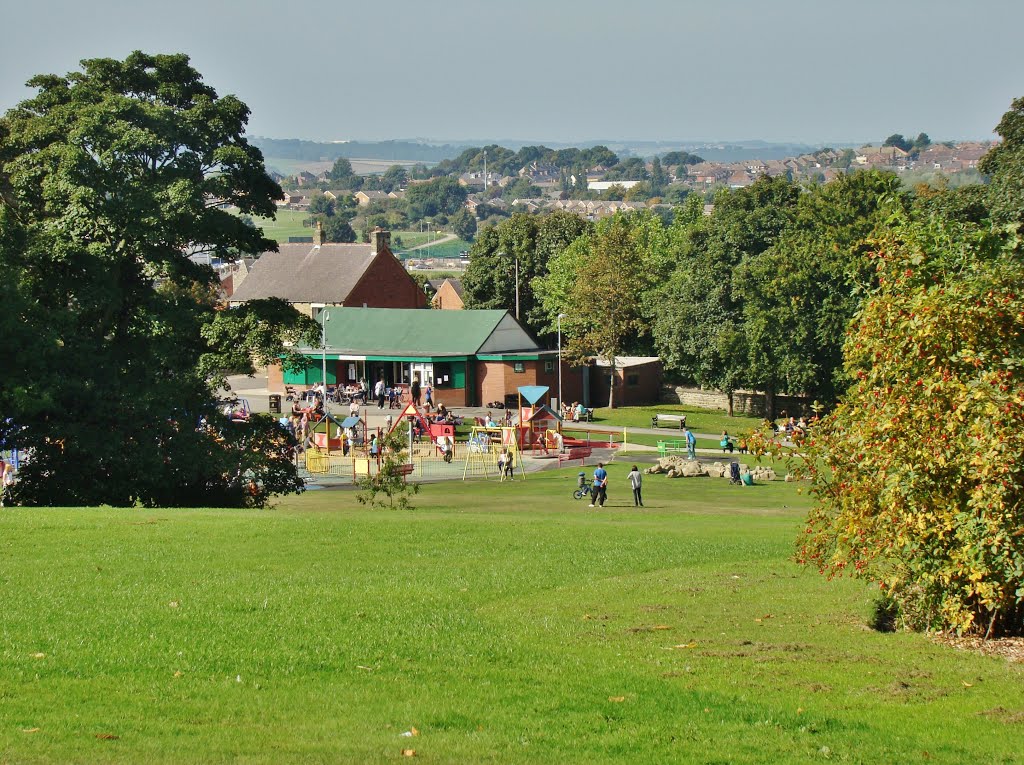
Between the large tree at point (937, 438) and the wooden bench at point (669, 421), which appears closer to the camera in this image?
the large tree at point (937, 438)

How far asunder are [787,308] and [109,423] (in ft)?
129

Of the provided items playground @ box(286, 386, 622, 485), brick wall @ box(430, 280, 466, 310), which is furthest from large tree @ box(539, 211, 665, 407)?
brick wall @ box(430, 280, 466, 310)

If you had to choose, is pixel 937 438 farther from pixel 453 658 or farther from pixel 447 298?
pixel 447 298

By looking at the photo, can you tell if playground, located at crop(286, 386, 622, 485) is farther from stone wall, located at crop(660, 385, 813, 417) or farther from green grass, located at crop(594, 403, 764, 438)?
stone wall, located at crop(660, 385, 813, 417)

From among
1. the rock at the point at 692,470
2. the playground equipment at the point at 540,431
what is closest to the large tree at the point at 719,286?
the playground equipment at the point at 540,431

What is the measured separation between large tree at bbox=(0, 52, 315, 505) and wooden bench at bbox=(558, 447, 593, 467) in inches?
710

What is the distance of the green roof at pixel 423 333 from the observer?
68.6 metres

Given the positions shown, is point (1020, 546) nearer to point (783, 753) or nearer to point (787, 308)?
point (783, 753)

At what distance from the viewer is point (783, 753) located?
33.8 feet

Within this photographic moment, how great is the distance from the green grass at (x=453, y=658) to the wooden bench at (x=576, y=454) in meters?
27.1

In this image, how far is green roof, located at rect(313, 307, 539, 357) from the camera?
6862 cm

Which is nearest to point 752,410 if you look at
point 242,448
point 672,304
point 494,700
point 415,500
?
point 672,304

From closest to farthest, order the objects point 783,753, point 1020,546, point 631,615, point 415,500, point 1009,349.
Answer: point 783,753, point 1020,546, point 1009,349, point 631,615, point 415,500

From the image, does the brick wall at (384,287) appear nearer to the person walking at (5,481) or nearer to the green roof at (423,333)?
the green roof at (423,333)
